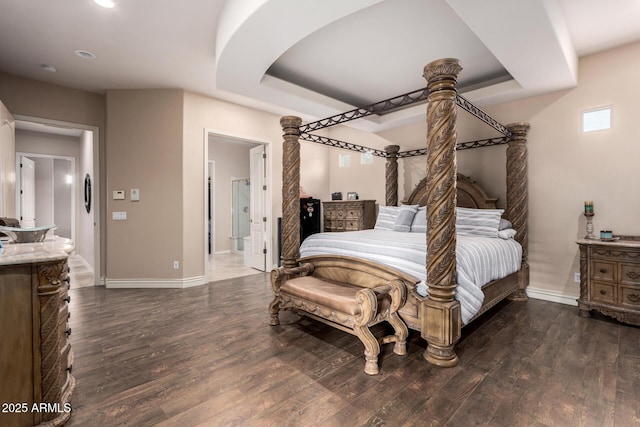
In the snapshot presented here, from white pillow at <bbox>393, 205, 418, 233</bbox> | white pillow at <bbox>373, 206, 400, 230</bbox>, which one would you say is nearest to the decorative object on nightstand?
white pillow at <bbox>393, 205, 418, 233</bbox>

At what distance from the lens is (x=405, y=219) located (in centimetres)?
414

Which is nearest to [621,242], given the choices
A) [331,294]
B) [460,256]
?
[460,256]

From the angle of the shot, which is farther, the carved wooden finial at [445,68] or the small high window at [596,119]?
the small high window at [596,119]

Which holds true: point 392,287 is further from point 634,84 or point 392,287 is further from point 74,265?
point 74,265

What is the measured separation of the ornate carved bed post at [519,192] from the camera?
3.75 m

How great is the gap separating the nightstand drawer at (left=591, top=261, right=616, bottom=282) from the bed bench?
89.2 inches

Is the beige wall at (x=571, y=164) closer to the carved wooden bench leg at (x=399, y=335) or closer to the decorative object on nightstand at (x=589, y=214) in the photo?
the decorative object on nightstand at (x=589, y=214)

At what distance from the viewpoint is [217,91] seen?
4578 millimetres

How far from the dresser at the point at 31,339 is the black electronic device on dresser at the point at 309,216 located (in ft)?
14.1

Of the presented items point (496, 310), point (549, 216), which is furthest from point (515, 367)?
point (549, 216)

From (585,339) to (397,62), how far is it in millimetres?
3433

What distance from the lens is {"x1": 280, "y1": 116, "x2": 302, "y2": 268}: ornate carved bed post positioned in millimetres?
3279

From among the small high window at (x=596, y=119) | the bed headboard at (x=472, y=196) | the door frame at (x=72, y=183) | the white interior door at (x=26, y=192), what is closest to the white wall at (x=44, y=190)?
the door frame at (x=72, y=183)

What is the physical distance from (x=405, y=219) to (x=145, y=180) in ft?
12.9
